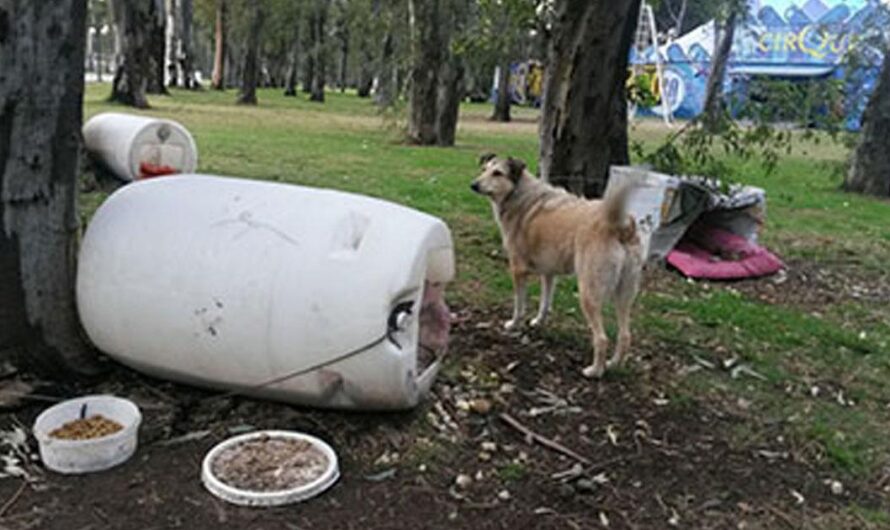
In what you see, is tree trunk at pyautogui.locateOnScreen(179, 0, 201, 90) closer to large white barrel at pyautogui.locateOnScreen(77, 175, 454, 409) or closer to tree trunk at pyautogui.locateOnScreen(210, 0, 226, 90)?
tree trunk at pyautogui.locateOnScreen(210, 0, 226, 90)

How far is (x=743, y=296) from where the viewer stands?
6793 mm

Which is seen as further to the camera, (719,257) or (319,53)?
(319,53)

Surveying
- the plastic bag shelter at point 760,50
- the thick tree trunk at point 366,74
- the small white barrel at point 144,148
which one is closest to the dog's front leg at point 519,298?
the small white barrel at point 144,148

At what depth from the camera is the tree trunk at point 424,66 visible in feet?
51.9

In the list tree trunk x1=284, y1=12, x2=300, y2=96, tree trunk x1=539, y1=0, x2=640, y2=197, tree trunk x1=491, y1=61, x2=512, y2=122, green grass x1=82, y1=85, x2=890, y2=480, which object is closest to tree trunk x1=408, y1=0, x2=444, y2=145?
green grass x1=82, y1=85, x2=890, y2=480

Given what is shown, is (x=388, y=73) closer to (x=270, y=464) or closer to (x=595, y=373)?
(x=595, y=373)

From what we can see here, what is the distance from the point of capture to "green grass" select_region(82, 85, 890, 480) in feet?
15.0

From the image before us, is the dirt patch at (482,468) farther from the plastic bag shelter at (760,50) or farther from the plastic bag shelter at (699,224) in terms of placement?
the plastic bag shelter at (760,50)

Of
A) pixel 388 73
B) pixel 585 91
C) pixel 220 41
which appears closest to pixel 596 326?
pixel 585 91

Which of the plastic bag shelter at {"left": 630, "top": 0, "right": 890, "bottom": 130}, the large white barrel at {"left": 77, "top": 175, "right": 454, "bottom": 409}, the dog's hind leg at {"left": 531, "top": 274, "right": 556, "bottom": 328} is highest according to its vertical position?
the plastic bag shelter at {"left": 630, "top": 0, "right": 890, "bottom": 130}

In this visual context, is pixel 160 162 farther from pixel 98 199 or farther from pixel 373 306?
pixel 373 306

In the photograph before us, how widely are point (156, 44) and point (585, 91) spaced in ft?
71.0

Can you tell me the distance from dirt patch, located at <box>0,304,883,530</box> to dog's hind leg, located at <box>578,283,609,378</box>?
97mm

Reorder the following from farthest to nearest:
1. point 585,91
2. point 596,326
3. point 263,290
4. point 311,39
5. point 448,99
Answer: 1. point 311,39
2. point 448,99
3. point 585,91
4. point 596,326
5. point 263,290
